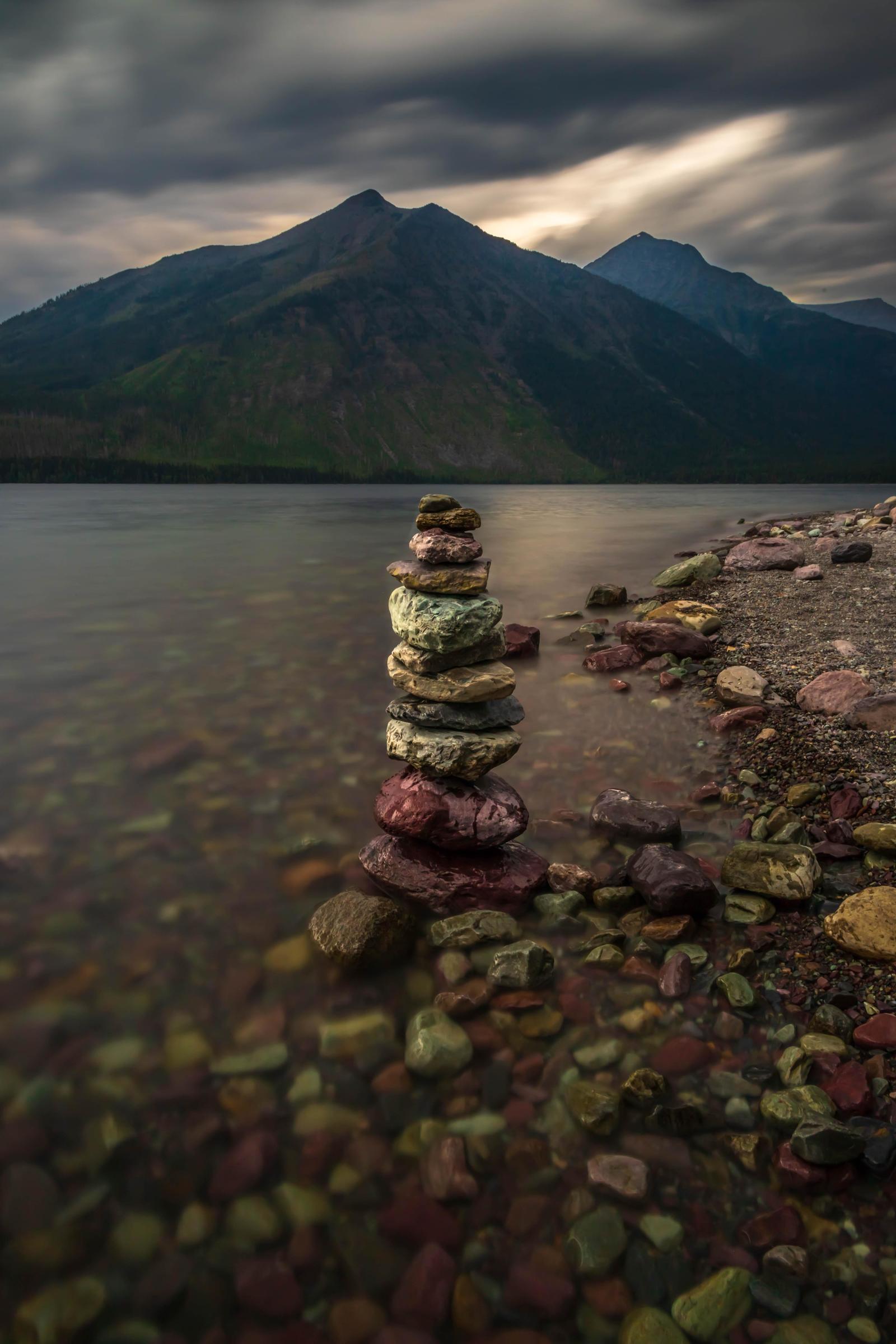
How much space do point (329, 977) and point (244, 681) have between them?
1285cm

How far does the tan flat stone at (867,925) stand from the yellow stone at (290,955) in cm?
592

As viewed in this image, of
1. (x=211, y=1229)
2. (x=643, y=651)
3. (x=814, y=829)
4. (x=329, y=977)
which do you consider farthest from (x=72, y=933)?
(x=643, y=651)

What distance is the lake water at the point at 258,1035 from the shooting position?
5070 millimetres

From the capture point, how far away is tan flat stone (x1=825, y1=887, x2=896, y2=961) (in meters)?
7.43

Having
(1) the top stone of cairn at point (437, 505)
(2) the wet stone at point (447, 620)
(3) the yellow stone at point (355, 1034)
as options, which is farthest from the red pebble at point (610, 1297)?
(1) the top stone of cairn at point (437, 505)

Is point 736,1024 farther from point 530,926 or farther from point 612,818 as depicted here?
point 612,818

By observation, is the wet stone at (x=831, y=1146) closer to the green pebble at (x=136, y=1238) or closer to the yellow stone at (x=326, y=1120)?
the yellow stone at (x=326, y=1120)

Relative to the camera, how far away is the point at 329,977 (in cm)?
798

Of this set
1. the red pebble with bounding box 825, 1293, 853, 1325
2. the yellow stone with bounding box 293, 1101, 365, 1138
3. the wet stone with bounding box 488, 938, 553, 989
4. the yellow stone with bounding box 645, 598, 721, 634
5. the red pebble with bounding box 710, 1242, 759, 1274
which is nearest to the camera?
the red pebble with bounding box 825, 1293, 853, 1325

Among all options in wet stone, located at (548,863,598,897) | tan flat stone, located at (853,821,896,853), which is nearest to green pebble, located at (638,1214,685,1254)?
wet stone, located at (548,863,598,897)

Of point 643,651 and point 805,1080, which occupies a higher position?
point 643,651

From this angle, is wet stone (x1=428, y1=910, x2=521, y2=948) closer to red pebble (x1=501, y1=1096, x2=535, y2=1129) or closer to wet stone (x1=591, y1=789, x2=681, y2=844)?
red pebble (x1=501, y1=1096, x2=535, y2=1129)

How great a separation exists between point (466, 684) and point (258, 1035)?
5.08m

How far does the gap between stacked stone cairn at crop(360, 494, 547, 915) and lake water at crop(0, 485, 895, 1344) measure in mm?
1108
